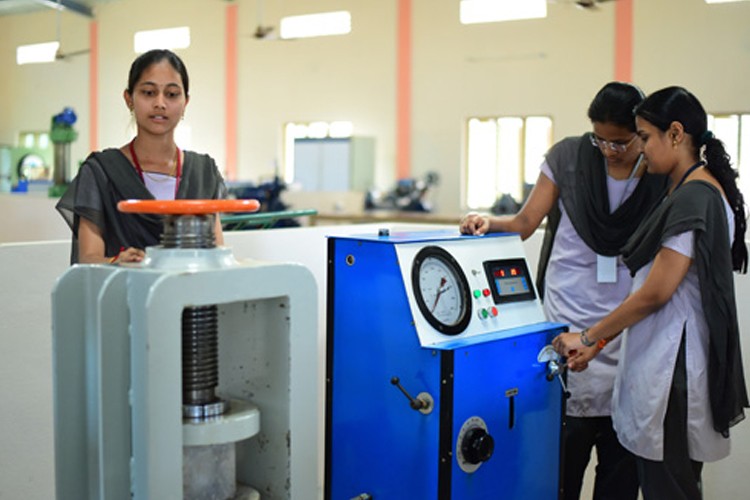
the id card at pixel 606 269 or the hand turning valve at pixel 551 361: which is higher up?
the id card at pixel 606 269

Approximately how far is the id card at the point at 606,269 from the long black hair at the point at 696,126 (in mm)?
295

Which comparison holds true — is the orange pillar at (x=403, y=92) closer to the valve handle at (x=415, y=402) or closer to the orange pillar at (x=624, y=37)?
the orange pillar at (x=624, y=37)

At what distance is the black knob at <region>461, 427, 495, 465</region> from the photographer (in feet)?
5.09

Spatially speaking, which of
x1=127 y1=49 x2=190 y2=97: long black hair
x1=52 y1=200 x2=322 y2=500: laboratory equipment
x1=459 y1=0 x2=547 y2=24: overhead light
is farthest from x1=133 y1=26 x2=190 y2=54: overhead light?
x1=52 y1=200 x2=322 y2=500: laboratory equipment

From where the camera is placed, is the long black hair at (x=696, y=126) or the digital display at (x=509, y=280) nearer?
the long black hair at (x=696, y=126)

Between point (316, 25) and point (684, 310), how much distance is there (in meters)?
8.08

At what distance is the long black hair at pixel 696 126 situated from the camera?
156 cm

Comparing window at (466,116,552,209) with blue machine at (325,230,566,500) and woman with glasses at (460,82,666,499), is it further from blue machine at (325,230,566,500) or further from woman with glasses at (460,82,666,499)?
blue machine at (325,230,566,500)

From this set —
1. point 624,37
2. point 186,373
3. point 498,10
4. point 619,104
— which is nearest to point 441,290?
point 619,104

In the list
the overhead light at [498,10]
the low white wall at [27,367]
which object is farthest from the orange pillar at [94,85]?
the low white wall at [27,367]

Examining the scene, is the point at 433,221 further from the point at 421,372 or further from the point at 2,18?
the point at 2,18

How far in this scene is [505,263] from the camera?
5.98 ft

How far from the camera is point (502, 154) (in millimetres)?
9055

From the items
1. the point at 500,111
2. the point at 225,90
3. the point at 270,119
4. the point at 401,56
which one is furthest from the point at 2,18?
the point at 500,111
